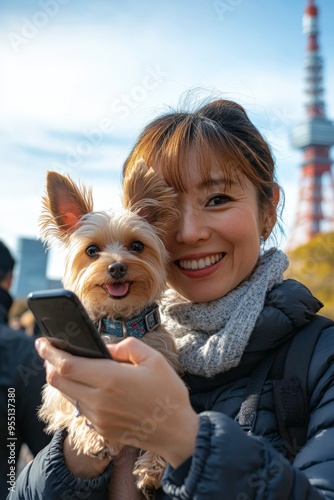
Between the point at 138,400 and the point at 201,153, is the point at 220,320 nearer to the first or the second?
the point at 201,153

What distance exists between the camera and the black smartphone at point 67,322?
217 cm

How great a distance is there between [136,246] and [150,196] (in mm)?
332

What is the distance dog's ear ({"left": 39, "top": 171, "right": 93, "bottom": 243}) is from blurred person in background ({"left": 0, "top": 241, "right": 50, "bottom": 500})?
5.25 feet

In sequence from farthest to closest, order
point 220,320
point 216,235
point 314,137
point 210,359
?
1. point 314,137
2. point 216,235
3. point 220,320
4. point 210,359

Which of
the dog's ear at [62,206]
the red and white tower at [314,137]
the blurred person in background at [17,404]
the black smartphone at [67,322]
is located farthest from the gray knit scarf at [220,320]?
the red and white tower at [314,137]

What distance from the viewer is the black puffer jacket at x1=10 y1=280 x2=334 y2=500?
1.95 meters

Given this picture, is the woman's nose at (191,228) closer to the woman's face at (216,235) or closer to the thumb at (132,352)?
the woman's face at (216,235)

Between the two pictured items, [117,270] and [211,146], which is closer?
[117,270]

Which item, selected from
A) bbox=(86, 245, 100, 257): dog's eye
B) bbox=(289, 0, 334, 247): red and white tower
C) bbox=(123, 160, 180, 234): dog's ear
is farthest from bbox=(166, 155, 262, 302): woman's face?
bbox=(289, 0, 334, 247): red and white tower

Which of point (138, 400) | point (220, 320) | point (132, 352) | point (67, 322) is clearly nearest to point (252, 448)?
point (138, 400)

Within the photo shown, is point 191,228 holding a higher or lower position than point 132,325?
higher

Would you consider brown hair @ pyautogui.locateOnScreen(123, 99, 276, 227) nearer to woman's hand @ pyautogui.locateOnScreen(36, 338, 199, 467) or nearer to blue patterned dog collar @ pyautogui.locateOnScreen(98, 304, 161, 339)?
blue patterned dog collar @ pyautogui.locateOnScreen(98, 304, 161, 339)

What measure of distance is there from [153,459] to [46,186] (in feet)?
5.65

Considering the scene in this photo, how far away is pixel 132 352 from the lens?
6.99 feet
